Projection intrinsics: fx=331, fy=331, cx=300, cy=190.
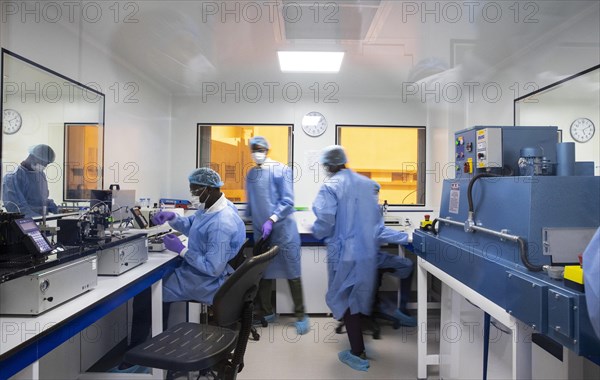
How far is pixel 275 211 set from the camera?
9.95 ft

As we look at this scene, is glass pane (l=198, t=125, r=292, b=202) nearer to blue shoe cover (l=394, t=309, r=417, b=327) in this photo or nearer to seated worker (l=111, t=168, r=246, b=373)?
seated worker (l=111, t=168, r=246, b=373)

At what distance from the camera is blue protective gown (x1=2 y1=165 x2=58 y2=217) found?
1791 millimetres

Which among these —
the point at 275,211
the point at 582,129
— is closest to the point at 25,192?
the point at 275,211

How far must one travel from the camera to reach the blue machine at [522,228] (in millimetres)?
1009

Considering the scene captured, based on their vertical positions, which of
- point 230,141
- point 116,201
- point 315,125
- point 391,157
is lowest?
point 116,201

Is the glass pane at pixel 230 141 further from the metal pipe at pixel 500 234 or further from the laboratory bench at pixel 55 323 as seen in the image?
the metal pipe at pixel 500 234

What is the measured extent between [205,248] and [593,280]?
1.83m

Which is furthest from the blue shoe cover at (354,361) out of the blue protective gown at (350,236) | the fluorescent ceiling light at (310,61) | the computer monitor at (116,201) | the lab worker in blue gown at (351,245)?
the fluorescent ceiling light at (310,61)

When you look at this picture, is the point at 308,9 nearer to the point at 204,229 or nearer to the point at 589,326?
the point at 204,229

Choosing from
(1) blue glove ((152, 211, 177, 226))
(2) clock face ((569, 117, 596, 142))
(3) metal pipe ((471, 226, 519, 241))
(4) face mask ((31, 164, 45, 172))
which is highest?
(2) clock face ((569, 117, 596, 142))

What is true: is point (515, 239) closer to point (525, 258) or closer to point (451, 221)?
point (525, 258)

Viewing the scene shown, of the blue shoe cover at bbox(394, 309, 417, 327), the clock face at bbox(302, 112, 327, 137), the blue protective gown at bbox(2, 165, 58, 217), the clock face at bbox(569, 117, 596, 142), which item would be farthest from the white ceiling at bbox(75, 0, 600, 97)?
the blue shoe cover at bbox(394, 309, 417, 327)

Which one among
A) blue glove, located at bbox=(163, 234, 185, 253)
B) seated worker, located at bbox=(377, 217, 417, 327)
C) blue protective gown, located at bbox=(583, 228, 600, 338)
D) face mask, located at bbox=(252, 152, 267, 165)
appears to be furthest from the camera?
face mask, located at bbox=(252, 152, 267, 165)

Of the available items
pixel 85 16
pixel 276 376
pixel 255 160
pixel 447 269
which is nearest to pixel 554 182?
pixel 447 269
